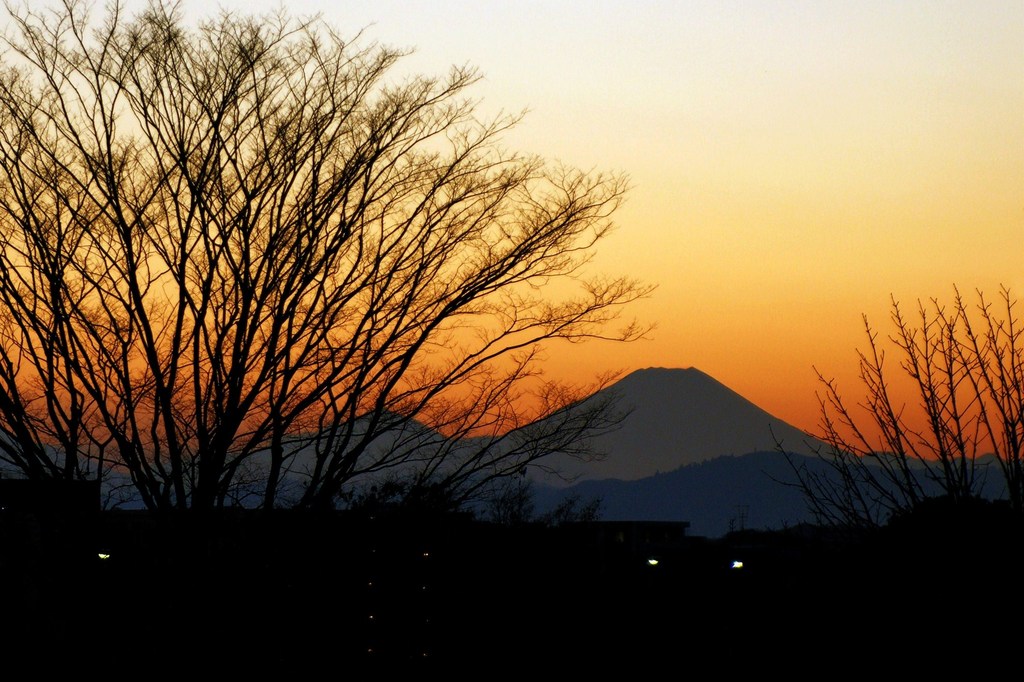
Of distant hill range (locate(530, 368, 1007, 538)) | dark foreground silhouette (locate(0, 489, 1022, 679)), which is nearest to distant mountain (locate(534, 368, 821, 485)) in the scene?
distant hill range (locate(530, 368, 1007, 538))

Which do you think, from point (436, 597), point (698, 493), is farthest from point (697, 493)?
point (436, 597)

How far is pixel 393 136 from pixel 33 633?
17.1 ft

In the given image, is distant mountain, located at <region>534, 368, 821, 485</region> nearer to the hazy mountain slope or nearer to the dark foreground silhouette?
the hazy mountain slope

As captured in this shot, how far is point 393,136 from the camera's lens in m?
9.40

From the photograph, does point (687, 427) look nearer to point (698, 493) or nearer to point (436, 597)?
point (698, 493)

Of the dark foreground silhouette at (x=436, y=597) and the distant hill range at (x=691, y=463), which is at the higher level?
the distant hill range at (x=691, y=463)

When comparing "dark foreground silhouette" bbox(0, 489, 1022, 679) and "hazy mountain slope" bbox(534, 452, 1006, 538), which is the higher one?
"hazy mountain slope" bbox(534, 452, 1006, 538)

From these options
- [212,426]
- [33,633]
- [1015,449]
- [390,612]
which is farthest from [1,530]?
[1015,449]

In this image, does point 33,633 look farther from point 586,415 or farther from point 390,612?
point 586,415

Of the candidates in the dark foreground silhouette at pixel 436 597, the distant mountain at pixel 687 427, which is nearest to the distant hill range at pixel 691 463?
the distant mountain at pixel 687 427

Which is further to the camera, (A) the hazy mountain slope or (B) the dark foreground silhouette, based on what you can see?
(A) the hazy mountain slope

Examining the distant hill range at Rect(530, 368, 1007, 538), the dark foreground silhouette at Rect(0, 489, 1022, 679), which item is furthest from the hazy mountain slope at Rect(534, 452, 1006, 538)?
the dark foreground silhouette at Rect(0, 489, 1022, 679)

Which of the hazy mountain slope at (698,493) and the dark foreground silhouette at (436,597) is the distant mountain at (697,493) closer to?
the hazy mountain slope at (698,493)

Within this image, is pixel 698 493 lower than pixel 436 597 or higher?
higher
